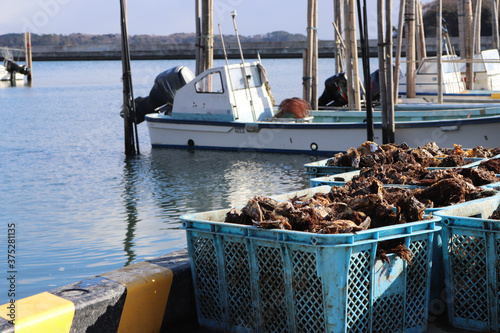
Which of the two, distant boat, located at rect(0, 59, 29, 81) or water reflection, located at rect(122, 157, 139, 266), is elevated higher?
distant boat, located at rect(0, 59, 29, 81)

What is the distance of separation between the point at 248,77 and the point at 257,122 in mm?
1331

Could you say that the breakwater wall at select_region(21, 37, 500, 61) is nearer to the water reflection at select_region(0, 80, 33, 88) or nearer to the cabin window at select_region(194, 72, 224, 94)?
the water reflection at select_region(0, 80, 33, 88)

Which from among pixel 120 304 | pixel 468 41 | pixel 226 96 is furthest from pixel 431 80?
pixel 120 304

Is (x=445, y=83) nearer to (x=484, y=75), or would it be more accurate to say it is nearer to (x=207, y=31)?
(x=484, y=75)

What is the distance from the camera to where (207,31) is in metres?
17.9

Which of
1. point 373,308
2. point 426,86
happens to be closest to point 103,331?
point 373,308

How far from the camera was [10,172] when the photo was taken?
15.0 m

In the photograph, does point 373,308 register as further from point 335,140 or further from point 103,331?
point 335,140

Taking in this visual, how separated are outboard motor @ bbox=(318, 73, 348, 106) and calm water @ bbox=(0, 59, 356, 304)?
5.12 meters

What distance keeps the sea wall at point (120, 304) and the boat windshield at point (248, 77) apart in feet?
38.9

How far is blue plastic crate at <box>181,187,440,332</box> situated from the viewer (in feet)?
13.2

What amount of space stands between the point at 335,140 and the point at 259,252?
37.9 ft

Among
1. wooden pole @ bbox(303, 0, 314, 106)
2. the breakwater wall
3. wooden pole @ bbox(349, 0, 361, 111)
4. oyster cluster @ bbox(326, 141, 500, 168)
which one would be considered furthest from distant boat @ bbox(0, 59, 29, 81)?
oyster cluster @ bbox(326, 141, 500, 168)

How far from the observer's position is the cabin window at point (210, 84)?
54.6 feet
